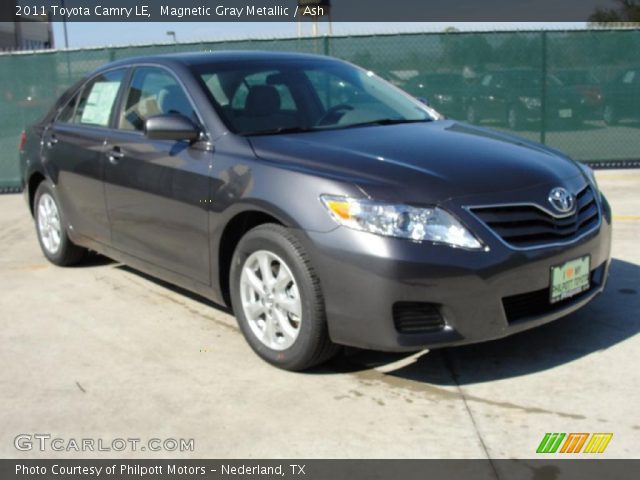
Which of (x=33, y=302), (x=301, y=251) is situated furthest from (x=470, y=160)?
(x=33, y=302)

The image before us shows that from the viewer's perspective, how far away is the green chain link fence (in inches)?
419

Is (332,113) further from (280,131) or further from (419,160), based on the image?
(419,160)

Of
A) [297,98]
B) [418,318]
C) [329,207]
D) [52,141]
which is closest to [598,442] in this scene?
[418,318]

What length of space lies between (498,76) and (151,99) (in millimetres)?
6873

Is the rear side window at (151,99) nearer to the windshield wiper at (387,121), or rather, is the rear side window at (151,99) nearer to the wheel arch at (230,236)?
the wheel arch at (230,236)

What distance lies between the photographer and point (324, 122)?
4.54 meters

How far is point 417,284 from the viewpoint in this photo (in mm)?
3410

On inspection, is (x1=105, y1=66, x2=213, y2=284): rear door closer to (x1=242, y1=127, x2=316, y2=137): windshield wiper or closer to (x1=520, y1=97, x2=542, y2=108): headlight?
(x1=242, y1=127, x2=316, y2=137): windshield wiper

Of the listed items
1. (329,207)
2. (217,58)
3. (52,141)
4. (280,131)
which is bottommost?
(329,207)

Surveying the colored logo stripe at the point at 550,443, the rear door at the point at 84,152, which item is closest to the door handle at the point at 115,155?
the rear door at the point at 84,152

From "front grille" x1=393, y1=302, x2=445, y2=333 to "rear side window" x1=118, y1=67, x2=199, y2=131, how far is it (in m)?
1.76

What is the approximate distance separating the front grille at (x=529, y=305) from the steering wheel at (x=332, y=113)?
1.57 m

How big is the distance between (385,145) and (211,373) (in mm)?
1476
